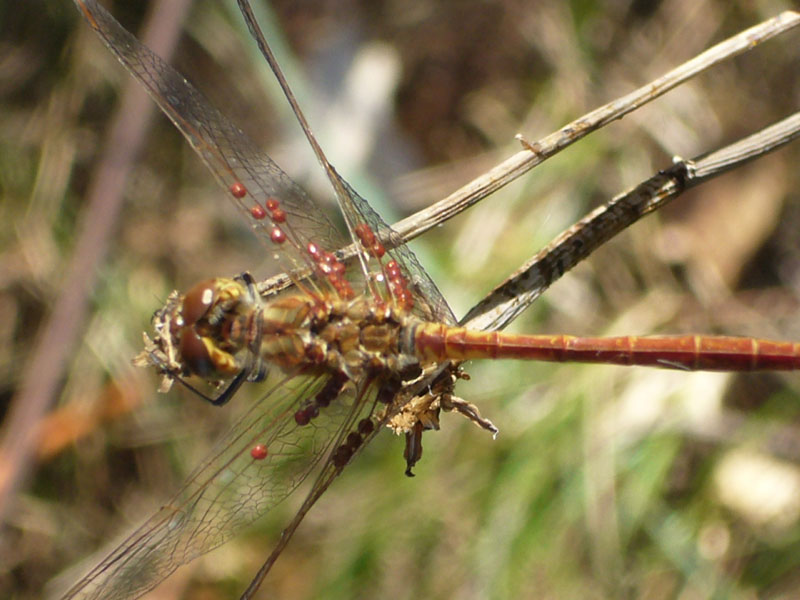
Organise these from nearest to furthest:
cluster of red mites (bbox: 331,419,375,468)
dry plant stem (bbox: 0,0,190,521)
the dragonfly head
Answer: cluster of red mites (bbox: 331,419,375,468) → the dragonfly head → dry plant stem (bbox: 0,0,190,521)

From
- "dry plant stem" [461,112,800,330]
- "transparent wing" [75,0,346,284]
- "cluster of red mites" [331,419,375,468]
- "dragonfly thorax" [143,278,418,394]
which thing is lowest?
"cluster of red mites" [331,419,375,468]

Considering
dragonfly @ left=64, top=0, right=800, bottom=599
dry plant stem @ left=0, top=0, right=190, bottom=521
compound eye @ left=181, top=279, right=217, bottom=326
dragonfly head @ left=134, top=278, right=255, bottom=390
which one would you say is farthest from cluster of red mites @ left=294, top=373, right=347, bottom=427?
dry plant stem @ left=0, top=0, right=190, bottom=521

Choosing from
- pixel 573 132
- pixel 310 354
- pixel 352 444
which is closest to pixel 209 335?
pixel 310 354

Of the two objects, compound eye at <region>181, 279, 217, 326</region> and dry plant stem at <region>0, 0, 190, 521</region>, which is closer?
compound eye at <region>181, 279, 217, 326</region>

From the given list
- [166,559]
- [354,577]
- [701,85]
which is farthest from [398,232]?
[701,85]

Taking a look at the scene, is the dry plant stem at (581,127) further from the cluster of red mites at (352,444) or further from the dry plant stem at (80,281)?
the dry plant stem at (80,281)

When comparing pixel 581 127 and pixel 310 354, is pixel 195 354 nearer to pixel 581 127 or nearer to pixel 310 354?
pixel 310 354

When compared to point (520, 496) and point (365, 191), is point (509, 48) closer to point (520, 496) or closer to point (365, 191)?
point (365, 191)

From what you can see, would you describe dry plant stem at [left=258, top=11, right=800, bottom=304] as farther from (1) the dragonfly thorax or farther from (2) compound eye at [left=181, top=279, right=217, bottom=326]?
(2) compound eye at [left=181, top=279, right=217, bottom=326]

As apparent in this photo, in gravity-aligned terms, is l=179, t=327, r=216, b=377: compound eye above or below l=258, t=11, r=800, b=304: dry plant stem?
above
